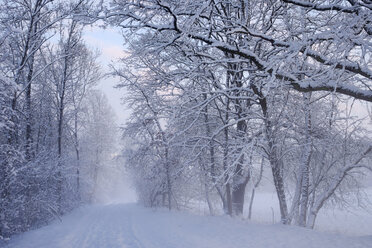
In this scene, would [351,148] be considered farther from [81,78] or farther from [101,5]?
[81,78]

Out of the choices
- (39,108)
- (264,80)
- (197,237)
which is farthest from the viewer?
(39,108)

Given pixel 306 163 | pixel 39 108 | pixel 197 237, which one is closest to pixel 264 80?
pixel 306 163

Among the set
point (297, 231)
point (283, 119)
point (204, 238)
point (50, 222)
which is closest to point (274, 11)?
point (283, 119)

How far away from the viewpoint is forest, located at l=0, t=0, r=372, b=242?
5852mm

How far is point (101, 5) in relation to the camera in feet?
20.7

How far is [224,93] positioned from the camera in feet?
26.9

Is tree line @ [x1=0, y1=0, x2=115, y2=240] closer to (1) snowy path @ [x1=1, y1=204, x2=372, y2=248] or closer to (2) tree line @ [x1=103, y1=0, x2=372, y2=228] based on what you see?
(1) snowy path @ [x1=1, y1=204, x2=372, y2=248]

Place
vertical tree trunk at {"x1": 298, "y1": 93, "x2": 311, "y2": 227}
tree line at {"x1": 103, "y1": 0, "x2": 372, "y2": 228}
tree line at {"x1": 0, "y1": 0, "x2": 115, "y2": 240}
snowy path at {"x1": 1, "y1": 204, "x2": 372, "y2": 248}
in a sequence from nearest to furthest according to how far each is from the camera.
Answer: tree line at {"x1": 103, "y1": 0, "x2": 372, "y2": 228}, snowy path at {"x1": 1, "y1": 204, "x2": 372, "y2": 248}, tree line at {"x1": 0, "y1": 0, "x2": 115, "y2": 240}, vertical tree trunk at {"x1": 298, "y1": 93, "x2": 311, "y2": 227}

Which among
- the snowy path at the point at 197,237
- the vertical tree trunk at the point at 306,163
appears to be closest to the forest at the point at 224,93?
the vertical tree trunk at the point at 306,163

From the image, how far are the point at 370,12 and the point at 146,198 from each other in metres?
24.9

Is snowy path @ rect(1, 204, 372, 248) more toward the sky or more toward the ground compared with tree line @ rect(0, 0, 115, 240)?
more toward the ground

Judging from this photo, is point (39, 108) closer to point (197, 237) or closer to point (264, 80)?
point (197, 237)

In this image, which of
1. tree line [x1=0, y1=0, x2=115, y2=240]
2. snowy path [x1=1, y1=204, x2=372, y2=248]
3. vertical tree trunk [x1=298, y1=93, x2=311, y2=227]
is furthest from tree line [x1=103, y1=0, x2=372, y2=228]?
tree line [x1=0, y1=0, x2=115, y2=240]

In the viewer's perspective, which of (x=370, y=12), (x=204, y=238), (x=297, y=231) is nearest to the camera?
(x=370, y=12)
